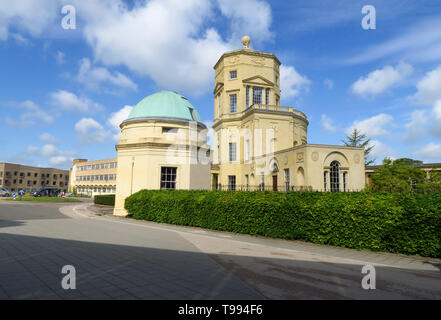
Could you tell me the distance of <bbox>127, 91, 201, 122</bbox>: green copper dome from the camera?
20502 mm

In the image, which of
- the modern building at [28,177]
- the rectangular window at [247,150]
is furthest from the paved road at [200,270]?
the modern building at [28,177]

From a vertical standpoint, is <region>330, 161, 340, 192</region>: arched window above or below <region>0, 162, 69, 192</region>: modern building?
below

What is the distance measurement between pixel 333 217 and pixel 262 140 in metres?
22.1

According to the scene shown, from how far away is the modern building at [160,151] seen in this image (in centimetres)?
1920

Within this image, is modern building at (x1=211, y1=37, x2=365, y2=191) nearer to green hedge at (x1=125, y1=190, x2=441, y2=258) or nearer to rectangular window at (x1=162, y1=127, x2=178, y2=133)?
rectangular window at (x1=162, y1=127, x2=178, y2=133)

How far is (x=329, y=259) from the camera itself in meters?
7.56

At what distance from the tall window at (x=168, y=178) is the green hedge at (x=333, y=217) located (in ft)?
19.2

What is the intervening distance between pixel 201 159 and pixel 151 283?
15901 millimetres

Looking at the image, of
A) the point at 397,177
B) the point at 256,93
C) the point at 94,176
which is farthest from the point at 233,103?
the point at 94,176

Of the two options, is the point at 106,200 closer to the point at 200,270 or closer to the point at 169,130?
the point at 169,130

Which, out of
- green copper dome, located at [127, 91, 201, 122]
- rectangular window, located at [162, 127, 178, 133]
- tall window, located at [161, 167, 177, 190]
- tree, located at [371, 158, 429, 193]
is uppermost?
green copper dome, located at [127, 91, 201, 122]

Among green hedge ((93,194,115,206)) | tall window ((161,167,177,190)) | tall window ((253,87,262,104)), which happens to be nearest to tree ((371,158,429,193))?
tall window ((253,87,262,104))

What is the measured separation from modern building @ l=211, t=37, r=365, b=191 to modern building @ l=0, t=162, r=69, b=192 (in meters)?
79.6
